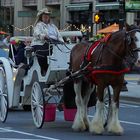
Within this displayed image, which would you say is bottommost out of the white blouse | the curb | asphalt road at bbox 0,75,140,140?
the curb

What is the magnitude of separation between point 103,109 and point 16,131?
184 cm

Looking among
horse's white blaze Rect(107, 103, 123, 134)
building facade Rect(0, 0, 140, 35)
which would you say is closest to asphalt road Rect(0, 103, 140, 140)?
horse's white blaze Rect(107, 103, 123, 134)

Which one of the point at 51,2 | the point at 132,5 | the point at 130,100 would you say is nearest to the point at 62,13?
the point at 51,2

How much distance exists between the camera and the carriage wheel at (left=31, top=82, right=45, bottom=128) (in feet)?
39.3

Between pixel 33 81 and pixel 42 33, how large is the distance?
122cm

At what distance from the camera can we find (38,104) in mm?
12188

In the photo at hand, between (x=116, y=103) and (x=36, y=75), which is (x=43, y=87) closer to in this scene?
(x=36, y=75)

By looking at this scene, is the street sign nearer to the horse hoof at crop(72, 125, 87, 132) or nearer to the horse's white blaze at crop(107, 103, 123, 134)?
the horse hoof at crop(72, 125, 87, 132)

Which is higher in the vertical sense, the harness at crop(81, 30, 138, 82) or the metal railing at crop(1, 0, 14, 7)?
the metal railing at crop(1, 0, 14, 7)

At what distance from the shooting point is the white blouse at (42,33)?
12469 mm

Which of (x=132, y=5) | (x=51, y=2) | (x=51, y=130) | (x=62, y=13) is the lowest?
(x=51, y=130)

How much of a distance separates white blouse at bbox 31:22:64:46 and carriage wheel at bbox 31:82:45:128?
3.02 feet

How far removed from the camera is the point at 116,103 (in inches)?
439

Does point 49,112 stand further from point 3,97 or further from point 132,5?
point 132,5
